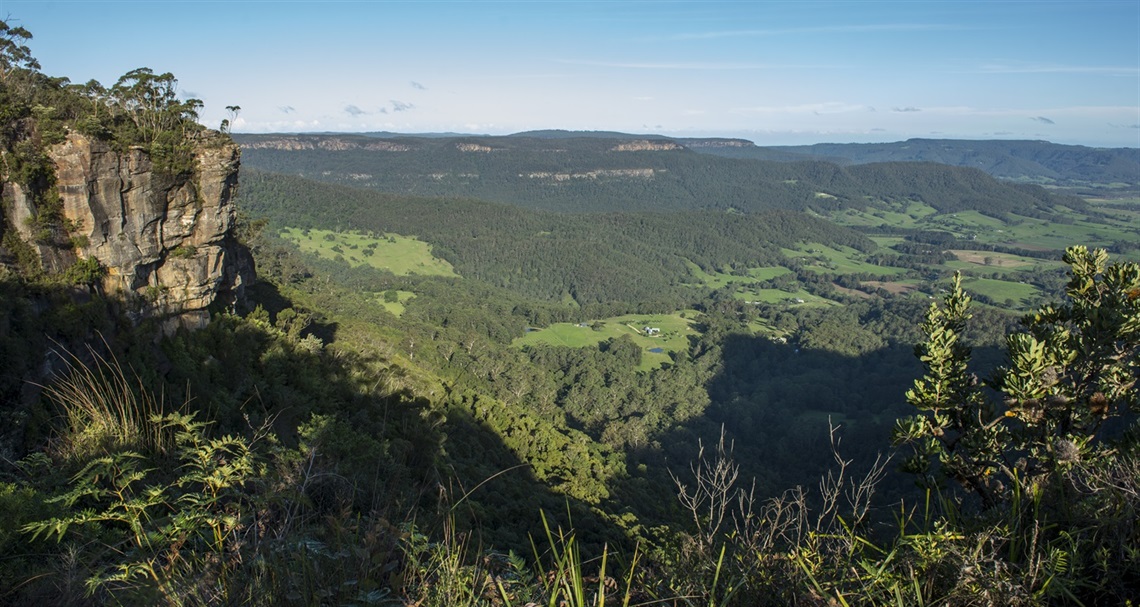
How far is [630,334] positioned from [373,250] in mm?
49472

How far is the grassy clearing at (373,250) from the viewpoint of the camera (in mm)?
99938

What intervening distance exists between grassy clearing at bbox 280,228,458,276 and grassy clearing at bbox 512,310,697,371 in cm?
3091

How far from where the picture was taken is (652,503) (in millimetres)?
27219

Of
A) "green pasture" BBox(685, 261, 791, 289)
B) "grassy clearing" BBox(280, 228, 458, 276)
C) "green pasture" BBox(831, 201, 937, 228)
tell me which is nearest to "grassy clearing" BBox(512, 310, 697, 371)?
"grassy clearing" BBox(280, 228, 458, 276)

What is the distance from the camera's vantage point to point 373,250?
105 m

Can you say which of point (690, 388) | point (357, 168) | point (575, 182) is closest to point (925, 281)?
point (690, 388)

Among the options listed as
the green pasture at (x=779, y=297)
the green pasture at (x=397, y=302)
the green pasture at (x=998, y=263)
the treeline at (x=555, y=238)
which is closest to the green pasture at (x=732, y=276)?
the treeline at (x=555, y=238)

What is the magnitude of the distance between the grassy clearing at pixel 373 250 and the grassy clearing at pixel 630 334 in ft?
101

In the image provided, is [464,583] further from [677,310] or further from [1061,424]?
[677,310]

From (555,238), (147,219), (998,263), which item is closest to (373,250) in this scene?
(555,238)

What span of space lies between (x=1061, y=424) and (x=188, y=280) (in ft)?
70.2

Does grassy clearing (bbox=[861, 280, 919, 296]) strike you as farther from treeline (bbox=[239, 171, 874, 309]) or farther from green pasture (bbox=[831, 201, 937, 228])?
green pasture (bbox=[831, 201, 937, 228])

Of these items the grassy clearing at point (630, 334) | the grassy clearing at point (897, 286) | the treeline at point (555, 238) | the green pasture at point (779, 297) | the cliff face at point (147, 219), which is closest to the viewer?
the cliff face at point (147, 219)

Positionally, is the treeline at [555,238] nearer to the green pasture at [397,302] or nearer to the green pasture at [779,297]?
the green pasture at [779,297]
